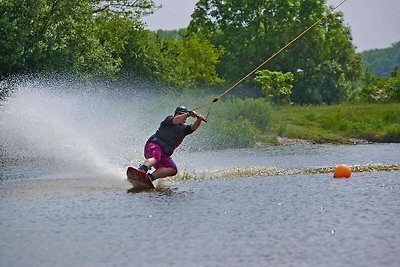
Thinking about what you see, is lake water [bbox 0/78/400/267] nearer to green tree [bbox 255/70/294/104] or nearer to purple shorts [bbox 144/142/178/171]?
purple shorts [bbox 144/142/178/171]

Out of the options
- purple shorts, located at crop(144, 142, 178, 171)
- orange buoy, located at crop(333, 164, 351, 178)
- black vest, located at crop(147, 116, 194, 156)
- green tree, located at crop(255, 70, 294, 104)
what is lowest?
orange buoy, located at crop(333, 164, 351, 178)

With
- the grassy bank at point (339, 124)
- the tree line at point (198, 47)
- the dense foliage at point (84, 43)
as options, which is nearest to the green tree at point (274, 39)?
the tree line at point (198, 47)

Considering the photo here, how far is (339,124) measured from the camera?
43406 mm

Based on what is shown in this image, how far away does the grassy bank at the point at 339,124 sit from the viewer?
135 ft

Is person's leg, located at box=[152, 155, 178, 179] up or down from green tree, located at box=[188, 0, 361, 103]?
down

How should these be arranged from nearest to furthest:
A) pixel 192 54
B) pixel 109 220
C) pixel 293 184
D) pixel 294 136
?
pixel 109 220 < pixel 293 184 < pixel 294 136 < pixel 192 54

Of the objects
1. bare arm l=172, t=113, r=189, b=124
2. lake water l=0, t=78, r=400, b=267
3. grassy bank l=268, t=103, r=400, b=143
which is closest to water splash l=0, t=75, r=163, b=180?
lake water l=0, t=78, r=400, b=267

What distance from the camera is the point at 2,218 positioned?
1449 centimetres

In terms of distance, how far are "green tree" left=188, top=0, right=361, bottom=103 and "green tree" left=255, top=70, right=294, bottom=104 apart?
7147mm

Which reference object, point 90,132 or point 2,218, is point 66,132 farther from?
point 2,218

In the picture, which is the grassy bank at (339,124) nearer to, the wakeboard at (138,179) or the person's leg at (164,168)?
the person's leg at (164,168)

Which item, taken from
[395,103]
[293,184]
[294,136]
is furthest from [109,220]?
[395,103]

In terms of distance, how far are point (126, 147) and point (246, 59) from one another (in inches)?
1721

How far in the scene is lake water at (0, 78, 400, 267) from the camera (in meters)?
11.2
